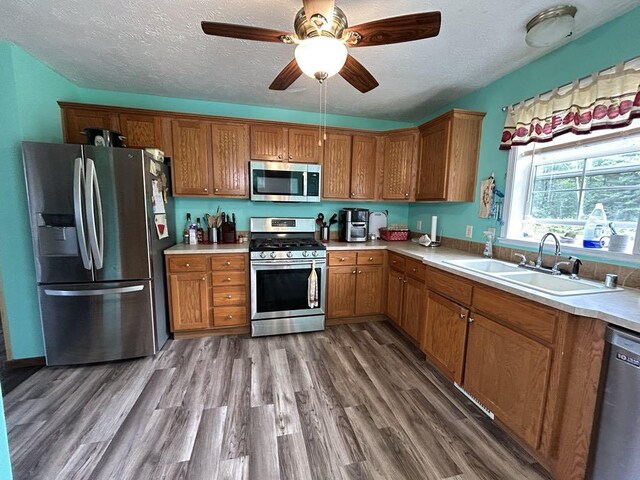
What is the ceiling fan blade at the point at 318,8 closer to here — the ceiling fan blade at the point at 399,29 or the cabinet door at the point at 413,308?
the ceiling fan blade at the point at 399,29

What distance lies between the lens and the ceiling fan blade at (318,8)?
1155 mm

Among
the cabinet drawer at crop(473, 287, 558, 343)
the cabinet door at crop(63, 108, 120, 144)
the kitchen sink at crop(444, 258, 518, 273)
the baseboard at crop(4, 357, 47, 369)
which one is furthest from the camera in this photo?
the cabinet door at crop(63, 108, 120, 144)

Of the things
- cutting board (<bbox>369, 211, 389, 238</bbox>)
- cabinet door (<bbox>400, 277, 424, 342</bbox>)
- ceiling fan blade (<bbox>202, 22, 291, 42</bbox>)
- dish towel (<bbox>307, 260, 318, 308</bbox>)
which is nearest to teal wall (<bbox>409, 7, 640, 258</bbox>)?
cutting board (<bbox>369, 211, 389, 238</bbox>)

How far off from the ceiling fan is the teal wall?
1.27m

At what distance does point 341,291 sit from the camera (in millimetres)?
2945

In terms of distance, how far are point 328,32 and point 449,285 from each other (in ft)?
5.91

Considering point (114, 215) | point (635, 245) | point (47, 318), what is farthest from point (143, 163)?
point (635, 245)

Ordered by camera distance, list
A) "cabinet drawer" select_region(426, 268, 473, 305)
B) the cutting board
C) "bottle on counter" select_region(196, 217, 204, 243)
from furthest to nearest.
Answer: the cutting board, "bottle on counter" select_region(196, 217, 204, 243), "cabinet drawer" select_region(426, 268, 473, 305)

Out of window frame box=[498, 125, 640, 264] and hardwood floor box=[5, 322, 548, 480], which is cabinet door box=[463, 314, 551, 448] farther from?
window frame box=[498, 125, 640, 264]

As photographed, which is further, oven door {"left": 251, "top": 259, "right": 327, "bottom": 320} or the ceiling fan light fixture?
oven door {"left": 251, "top": 259, "right": 327, "bottom": 320}

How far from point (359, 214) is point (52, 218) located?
2.82 m

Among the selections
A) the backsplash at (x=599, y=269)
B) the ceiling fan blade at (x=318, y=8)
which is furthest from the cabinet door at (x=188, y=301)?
the backsplash at (x=599, y=269)

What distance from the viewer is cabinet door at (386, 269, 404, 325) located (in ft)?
9.09

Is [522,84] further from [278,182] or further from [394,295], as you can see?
[278,182]
